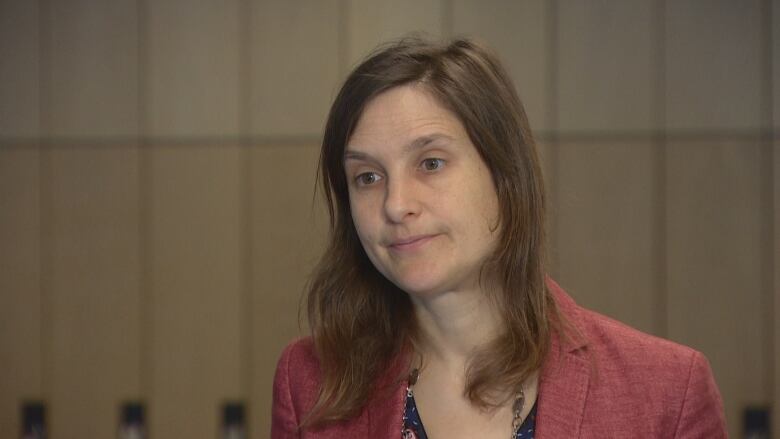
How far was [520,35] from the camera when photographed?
137 inches

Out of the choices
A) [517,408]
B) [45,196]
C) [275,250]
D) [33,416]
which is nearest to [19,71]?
[45,196]

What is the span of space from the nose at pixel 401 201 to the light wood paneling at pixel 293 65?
193 centimetres

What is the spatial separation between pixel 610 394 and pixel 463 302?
0.94ft

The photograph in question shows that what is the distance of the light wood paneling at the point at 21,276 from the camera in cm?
363

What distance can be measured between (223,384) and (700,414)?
2245mm

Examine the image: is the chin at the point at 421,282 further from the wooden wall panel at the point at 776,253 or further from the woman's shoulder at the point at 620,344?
the wooden wall panel at the point at 776,253

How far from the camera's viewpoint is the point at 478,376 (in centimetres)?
171

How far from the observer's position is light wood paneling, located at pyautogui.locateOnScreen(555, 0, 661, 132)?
11.3 ft

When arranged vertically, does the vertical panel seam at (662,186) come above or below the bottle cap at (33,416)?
above

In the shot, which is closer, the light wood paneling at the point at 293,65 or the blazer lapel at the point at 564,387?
the blazer lapel at the point at 564,387

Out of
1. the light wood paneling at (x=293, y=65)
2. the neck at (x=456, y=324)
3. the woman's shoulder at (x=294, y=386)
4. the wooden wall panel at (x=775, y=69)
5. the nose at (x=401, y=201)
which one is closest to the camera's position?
the nose at (x=401, y=201)

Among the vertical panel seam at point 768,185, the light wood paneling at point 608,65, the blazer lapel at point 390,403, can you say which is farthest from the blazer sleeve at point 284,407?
the vertical panel seam at point 768,185

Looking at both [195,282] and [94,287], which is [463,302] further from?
[94,287]

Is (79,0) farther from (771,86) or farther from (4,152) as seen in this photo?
(771,86)
